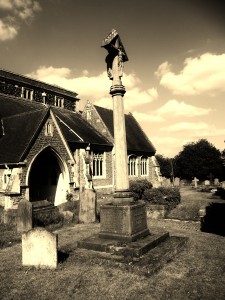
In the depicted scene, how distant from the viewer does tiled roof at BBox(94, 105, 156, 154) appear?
3055 centimetres

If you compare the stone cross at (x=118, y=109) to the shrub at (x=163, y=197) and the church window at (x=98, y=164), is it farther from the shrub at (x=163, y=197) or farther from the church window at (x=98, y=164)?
the church window at (x=98, y=164)

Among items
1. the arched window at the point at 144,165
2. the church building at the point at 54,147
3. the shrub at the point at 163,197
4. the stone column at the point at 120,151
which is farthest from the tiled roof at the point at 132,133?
the stone column at the point at 120,151

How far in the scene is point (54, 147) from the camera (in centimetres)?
1853

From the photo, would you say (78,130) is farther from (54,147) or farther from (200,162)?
(200,162)

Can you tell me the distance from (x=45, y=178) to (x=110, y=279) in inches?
664

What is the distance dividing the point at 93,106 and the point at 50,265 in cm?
2501

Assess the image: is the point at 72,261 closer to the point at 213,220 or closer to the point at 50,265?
the point at 50,265

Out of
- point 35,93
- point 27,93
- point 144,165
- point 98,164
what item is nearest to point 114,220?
point 98,164

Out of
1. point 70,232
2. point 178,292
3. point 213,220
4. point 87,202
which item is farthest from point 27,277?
point 213,220

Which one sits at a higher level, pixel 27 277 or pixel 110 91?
pixel 110 91

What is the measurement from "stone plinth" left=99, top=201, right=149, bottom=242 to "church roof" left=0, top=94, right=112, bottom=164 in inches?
379

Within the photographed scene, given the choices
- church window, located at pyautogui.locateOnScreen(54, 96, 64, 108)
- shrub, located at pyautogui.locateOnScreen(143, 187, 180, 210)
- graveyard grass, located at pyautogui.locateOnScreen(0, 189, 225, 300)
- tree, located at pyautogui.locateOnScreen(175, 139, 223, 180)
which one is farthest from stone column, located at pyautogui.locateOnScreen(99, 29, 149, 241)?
tree, located at pyautogui.locateOnScreen(175, 139, 223, 180)

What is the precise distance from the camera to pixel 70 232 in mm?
11234

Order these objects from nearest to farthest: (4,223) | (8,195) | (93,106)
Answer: (4,223) < (8,195) < (93,106)
